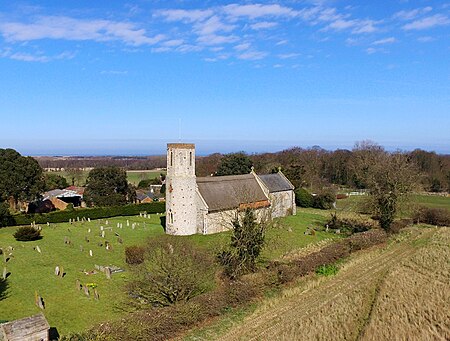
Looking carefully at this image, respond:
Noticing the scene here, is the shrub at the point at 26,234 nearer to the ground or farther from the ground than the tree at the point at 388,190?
nearer to the ground

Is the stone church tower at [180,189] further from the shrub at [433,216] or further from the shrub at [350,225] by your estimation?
the shrub at [433,216]

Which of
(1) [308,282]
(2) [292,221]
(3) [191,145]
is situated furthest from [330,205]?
(1) [308,282]

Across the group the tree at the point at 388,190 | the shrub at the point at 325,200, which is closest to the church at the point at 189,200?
the tree at the point at 388,190

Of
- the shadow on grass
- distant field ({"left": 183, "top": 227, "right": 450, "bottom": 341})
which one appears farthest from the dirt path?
the shadow on grass

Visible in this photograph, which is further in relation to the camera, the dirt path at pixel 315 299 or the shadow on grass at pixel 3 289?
the shadow on grass at pixel 3 289

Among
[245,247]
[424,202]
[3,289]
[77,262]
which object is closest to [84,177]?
[77,262]

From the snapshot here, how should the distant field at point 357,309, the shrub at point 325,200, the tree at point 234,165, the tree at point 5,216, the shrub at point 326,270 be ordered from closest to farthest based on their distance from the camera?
the distant field at point 357,309
the shrub at point 326,270
the tree at point 5,216
the shrub at point 325,200
the tree at point 234,165
